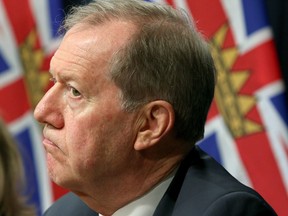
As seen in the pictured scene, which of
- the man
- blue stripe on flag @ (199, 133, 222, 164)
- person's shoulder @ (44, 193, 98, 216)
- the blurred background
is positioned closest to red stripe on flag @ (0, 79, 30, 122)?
the blurred background

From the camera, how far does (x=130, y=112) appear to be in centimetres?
133

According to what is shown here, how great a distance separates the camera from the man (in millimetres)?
1317

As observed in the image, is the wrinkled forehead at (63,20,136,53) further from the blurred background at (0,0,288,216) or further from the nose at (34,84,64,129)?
the blurred background at (0,0,288,216)

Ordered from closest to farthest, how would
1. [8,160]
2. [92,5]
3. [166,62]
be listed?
[166,62] → [92,5] → [8,160]

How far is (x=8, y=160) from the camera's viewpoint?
2.28 meters

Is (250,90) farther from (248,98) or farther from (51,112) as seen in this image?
(51,112)

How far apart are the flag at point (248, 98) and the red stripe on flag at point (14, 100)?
2.60ft

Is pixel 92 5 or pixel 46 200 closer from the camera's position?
pixel 92 5

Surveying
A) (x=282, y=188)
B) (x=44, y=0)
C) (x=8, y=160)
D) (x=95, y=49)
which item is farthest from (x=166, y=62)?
(x=44, y=0)

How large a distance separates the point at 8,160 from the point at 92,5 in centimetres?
98

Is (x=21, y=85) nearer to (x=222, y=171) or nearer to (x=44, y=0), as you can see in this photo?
(x=44, y=0)

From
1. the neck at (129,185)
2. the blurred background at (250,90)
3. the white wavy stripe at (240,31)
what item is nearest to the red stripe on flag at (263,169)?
the blurred background at (250,90)

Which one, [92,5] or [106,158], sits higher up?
[92,5]

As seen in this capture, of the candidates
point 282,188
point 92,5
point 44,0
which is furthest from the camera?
point 44,0
